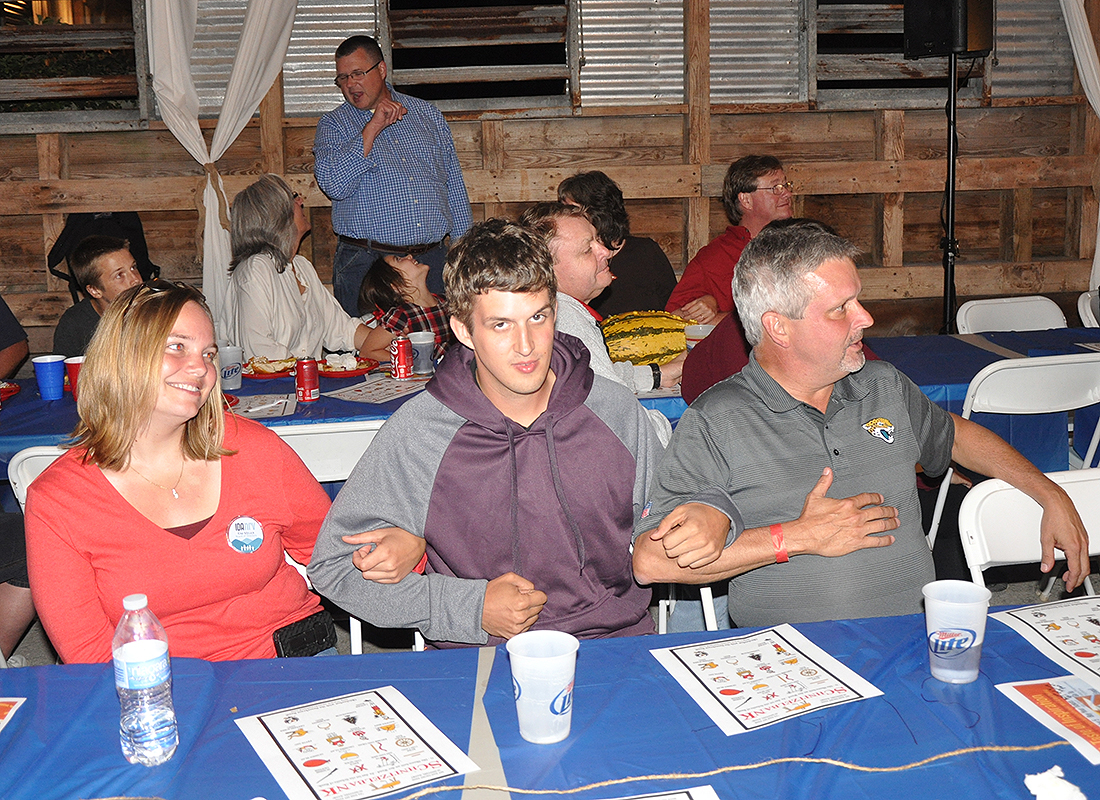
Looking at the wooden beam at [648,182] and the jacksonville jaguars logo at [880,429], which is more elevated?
the wooden beam at [648,182]

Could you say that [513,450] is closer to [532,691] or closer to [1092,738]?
[532,691]

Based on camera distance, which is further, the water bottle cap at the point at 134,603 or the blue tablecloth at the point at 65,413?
the blue tablecloth at the point at 65,413

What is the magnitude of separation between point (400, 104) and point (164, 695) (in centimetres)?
436

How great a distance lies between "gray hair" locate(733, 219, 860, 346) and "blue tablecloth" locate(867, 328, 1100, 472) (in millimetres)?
1510

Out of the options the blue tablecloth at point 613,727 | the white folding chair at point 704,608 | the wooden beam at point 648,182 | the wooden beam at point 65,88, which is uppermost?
the wooden beam at point 65,88

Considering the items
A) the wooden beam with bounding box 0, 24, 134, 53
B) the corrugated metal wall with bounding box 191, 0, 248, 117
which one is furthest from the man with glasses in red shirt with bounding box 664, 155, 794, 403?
the wooden beam with bounding box 0, 24, 134, 53

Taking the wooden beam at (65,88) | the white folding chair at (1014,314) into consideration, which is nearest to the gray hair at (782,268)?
the white folding chair at (1014,314)

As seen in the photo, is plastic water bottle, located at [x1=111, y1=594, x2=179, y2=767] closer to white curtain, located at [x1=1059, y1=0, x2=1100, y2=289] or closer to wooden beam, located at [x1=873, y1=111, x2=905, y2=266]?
wooden beam, located at [x1=873, y1=111, x2=905, y2=266]

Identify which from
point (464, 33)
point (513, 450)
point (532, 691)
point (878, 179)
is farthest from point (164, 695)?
point (878, 179)

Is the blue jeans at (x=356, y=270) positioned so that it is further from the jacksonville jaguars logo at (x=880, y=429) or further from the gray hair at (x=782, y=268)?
the jacksonville jaguars logo at (x=880, y=429)

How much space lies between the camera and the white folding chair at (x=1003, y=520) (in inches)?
82.4

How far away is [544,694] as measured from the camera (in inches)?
54.7

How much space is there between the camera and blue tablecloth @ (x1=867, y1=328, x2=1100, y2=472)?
3543 millimetres

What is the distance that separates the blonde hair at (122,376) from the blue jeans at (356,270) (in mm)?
3251
